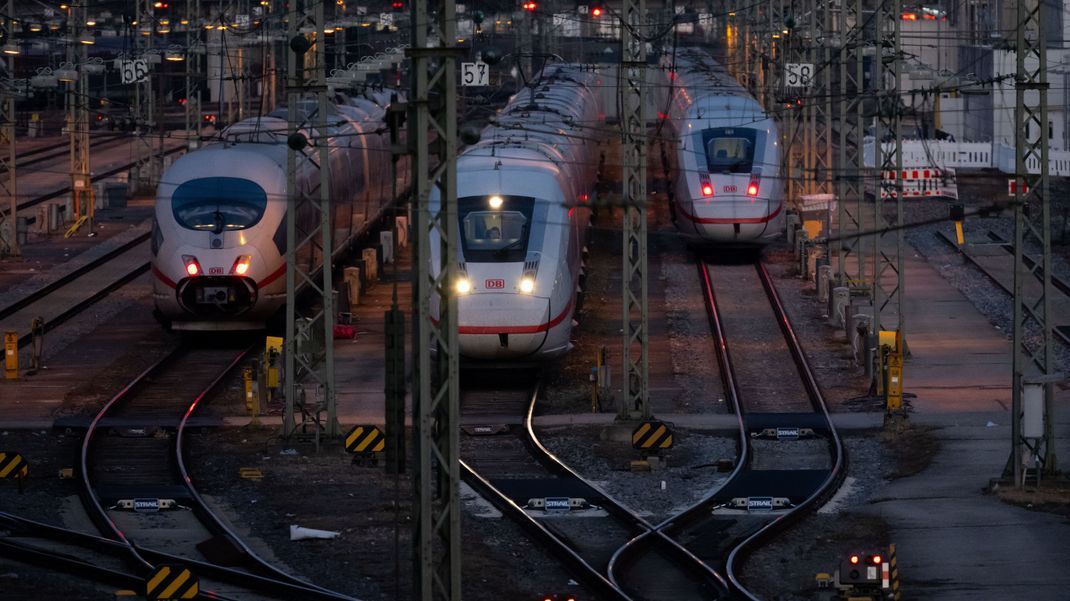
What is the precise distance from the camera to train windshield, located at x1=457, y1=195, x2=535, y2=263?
27.7m

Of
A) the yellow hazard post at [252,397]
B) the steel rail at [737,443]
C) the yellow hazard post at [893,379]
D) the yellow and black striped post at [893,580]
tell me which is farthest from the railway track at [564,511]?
the yellow hazard post at [893,379]

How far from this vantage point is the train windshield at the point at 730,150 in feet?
129

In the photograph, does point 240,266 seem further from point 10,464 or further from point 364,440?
point 10,464

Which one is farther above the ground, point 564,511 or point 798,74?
point 798,74

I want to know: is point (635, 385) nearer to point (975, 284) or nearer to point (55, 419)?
point (55, 419)

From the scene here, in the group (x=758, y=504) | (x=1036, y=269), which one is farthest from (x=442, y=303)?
(x=1036, y=269)

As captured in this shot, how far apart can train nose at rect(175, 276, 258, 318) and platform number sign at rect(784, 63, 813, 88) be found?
1523 centimetres

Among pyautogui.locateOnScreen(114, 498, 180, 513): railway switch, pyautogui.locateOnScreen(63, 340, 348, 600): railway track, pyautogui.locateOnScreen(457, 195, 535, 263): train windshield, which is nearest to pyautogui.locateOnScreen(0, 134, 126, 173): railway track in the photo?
pyautogui.locateOnScreen(63, 340, 348, 600): railway track

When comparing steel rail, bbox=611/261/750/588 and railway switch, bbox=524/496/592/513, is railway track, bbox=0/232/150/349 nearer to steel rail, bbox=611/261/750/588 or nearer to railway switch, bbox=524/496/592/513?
steel rail, bbox=611/261/750/588

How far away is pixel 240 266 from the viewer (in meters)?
31.1

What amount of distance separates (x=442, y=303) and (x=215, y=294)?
1628 cm

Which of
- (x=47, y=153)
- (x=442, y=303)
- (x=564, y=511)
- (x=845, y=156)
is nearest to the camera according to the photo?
(x=442, y=303)

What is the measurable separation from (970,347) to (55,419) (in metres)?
15.9

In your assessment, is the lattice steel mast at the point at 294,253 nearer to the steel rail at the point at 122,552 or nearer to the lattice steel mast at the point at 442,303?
the steel rail at the point at 122,552
